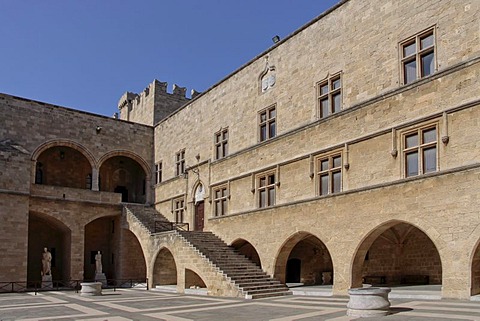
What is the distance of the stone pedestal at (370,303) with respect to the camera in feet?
34.4

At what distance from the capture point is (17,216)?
79.0 feet

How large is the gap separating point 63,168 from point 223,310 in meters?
19.4

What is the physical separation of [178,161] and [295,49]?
418 inches

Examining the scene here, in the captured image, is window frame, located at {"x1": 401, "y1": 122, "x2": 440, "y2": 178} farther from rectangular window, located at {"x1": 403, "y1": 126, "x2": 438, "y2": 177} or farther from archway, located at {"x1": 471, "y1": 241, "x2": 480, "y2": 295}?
archway, located at {"x1": 471, "y1": 241, "x2": 480, "y2": 295}

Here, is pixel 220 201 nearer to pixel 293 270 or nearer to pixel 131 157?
pixel 293 270

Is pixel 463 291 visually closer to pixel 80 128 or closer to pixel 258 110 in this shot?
pixel 258 110

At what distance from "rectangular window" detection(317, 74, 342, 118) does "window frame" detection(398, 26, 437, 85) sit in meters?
2.60

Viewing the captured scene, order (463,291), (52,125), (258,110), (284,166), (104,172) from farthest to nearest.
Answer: (104,172) < (52,125) < (258,110) < (284,166) < (463,291)

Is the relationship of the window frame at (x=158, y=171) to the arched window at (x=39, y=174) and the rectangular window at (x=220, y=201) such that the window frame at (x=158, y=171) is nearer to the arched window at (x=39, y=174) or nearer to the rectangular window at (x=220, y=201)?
the arched window at (x=39, y=174)

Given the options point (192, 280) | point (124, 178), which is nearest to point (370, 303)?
point (192, 280)

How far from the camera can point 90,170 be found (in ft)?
100

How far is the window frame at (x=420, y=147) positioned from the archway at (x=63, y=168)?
19401 millimetres

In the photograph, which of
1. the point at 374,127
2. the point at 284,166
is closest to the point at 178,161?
the point at 284,166

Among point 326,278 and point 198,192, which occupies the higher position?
point 198,192
